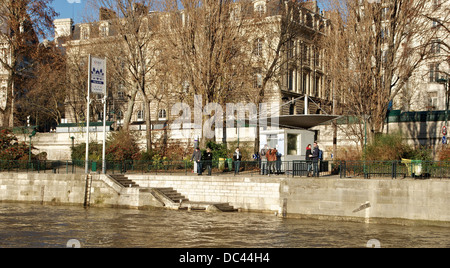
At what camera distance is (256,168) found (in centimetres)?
3334

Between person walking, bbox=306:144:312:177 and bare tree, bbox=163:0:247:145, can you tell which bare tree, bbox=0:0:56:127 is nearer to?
bare tree, bbox=163:0:247:145

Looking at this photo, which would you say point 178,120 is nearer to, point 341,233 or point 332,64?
point 332,64

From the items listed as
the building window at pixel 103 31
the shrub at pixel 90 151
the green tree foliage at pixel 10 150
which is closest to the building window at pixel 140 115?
the building window at pixel 103 31

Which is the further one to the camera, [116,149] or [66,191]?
[116,149]

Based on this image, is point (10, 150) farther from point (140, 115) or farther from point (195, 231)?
point (140, 115)

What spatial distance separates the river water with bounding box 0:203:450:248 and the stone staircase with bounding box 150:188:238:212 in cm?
81

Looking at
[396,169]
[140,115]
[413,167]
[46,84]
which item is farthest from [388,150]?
[140,115]

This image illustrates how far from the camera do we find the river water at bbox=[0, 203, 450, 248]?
1994 centimetres

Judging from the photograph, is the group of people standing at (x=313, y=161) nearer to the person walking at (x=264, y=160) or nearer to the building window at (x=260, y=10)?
the person walking at (x=264, y=160)

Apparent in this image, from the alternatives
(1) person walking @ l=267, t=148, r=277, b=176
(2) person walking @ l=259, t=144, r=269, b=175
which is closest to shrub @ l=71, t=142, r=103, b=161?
(2) person walking @ l=259, t=144, r=269, b=175

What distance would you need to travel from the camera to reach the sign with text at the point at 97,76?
35.3 metres

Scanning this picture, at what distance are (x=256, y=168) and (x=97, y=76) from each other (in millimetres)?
11160

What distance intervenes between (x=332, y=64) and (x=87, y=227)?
18.2m

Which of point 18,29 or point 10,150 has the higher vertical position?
point 18,29
